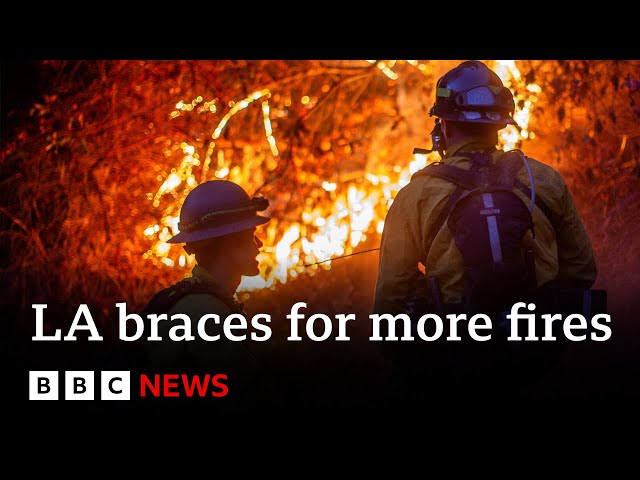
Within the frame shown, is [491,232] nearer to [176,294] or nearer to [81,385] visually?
[176,294]

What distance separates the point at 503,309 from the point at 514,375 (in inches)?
14.2

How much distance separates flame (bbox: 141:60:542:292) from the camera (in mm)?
9359

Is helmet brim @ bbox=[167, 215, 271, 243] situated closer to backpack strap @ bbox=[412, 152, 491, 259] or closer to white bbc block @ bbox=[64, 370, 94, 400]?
backpack strap @ bbox=[412, 152, 491, 259]

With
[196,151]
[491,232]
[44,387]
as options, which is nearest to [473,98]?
[491,232]

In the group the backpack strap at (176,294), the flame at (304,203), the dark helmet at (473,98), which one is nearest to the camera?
the backpack strap at (176,294)

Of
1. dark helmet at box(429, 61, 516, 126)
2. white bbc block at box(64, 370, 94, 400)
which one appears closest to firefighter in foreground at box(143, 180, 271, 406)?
dark helmet at box(429, 61, 516, 126)

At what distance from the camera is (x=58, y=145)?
9398 mm

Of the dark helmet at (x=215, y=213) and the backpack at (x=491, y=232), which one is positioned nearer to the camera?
the dark helmet at (x=215, y=213)

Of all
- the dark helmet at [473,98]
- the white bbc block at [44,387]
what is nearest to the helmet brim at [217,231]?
the dark helmet at [473,98]

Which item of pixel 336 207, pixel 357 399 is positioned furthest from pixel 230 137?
pixel 357 399

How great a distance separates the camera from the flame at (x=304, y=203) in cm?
936

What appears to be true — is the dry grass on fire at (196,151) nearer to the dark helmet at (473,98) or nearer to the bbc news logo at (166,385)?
the bbc news logo at (166,385)

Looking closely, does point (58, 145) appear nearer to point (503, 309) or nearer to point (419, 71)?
point (419, 71)

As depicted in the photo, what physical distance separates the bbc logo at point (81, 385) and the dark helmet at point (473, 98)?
2.02 meters
